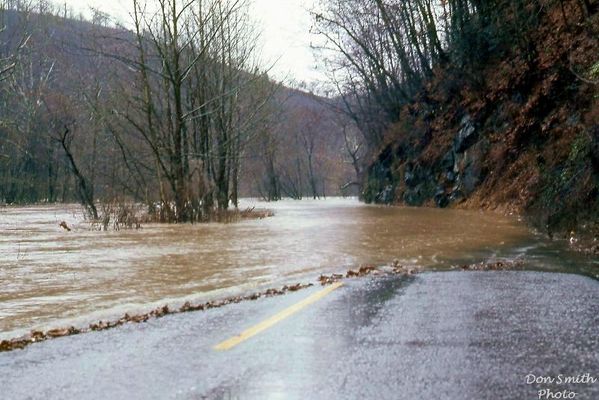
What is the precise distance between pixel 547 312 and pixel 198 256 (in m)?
7.11

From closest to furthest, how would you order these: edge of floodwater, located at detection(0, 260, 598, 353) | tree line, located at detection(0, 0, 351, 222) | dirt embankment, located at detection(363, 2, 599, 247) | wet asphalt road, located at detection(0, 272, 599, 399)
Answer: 1. wet asphalt road, located at detection(0, 272, 599, 399)
2. edge of floodwater, located at detection(0, 260, 598, 353)
3. dirt embankment, located at detection(363, 2, 599, 247)
4. tree line, located at detection(0, 0, 351, 222)

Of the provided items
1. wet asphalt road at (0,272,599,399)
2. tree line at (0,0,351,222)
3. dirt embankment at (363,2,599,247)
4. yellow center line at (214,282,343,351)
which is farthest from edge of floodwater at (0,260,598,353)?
tree line at (0,0,351,222)

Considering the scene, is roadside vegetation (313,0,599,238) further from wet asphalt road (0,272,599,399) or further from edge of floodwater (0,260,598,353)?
wet asphalt road (0,272,599,399)

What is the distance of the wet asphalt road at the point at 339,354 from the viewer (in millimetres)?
3770

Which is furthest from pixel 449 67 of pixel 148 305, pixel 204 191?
pixel 148 305

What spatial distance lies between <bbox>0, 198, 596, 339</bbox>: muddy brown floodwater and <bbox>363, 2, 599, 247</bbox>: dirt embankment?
137 centimetres

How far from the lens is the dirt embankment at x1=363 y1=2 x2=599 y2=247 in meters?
14.7

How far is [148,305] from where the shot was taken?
7.10m

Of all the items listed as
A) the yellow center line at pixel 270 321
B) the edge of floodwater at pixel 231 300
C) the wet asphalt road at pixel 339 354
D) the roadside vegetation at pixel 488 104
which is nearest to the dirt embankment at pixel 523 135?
the roadside vegetation at pixel 488 104

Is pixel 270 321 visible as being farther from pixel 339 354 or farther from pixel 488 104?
pixel 488 104

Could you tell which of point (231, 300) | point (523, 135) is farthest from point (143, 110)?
point (231, 300)

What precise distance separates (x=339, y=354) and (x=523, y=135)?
21923mm

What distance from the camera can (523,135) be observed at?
2473cm

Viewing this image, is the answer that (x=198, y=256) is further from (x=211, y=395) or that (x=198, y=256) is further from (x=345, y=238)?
(x=211, y=395)
